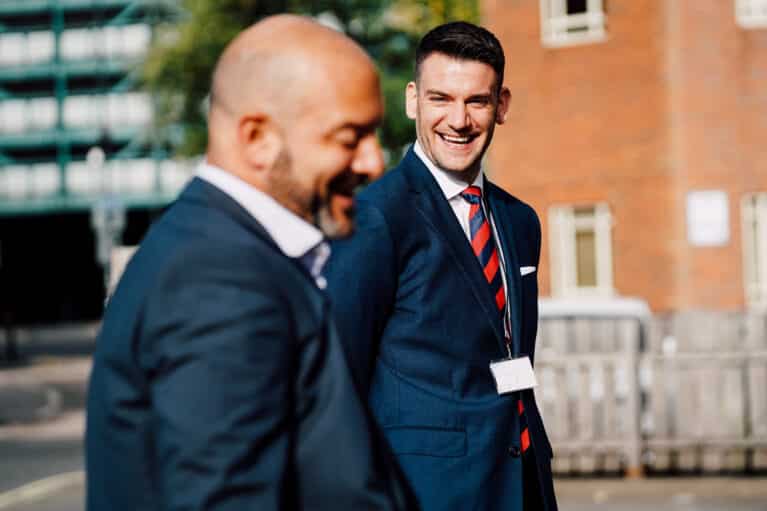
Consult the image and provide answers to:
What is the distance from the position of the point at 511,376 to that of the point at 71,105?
56.2m

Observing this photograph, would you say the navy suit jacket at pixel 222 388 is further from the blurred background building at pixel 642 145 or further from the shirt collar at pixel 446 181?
the blurred background building at pixel 642 145

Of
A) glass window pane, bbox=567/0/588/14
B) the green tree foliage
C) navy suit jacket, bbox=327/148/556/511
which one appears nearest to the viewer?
navy suit jacket, bbox=327/148/556/511

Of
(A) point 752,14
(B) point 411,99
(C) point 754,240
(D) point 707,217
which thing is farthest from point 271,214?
(A) point 752,14

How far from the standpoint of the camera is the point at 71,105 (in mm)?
56844

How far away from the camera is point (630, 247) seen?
1870cm

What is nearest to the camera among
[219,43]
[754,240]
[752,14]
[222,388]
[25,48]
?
[222,388]

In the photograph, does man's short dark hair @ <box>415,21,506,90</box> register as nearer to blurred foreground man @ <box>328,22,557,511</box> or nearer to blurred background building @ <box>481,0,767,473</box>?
blurred foreground man @ <box>328,22,557,511</box>

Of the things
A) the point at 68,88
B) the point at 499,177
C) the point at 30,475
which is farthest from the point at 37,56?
the point at 30,475

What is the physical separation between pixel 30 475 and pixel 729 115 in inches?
461

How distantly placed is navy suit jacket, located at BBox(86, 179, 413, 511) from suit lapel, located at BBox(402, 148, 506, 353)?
4.41ft

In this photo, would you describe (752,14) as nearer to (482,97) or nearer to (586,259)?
(586,259)

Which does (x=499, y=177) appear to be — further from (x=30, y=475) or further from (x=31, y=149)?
(x=31, y=149)

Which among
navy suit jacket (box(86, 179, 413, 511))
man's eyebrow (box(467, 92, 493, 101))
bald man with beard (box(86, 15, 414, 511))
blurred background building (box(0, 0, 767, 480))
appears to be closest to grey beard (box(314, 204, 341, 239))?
bald man with beard (box(86, 15, 414, 511))

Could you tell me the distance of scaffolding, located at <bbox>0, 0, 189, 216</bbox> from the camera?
5578cm
